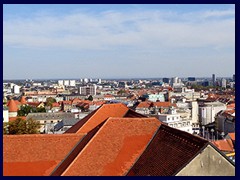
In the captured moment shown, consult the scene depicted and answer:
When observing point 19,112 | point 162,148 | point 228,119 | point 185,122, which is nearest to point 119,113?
point 162,148

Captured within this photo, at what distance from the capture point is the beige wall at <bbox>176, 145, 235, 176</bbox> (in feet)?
26.3

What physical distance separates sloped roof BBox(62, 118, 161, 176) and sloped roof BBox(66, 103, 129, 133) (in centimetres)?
215

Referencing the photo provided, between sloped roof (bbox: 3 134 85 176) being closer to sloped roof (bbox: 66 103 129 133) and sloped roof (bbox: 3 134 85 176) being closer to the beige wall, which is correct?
sloped roof (bbox: 66 103 129 133)

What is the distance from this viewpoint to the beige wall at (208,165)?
8031 millimetres

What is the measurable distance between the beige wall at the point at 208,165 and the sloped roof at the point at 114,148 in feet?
5.86

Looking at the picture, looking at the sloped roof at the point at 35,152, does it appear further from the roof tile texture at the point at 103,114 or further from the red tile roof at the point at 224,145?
the red tile roof at the point at 224,145

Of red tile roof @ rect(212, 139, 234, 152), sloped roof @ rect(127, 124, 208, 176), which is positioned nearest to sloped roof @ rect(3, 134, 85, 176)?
sloped roof @ rect(127, 124, 208, 176)

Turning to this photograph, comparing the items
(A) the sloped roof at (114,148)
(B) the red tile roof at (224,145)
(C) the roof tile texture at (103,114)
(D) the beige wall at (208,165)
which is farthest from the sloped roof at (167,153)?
(B) the red tile roof at (224,145)

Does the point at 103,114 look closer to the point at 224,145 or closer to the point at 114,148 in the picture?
the point at 114,148

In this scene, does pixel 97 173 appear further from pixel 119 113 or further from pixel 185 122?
pixel 185 122

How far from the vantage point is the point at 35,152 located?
9.61 meters

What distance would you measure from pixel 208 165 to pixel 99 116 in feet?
18.1

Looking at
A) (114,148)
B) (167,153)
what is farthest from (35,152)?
(167,153)

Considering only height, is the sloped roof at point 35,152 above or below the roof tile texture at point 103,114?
below
